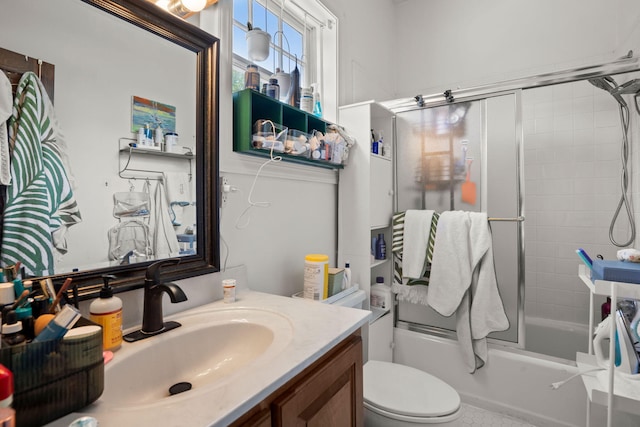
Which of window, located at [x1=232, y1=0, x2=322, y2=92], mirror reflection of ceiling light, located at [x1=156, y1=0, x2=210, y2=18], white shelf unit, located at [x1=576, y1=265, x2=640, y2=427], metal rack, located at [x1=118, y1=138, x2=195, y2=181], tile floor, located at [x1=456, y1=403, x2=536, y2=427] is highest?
window, located at [x1=232, y1=0, x2=322, y2=92]

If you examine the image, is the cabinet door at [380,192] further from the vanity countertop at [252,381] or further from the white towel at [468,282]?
the vanity countertop at [252,381]

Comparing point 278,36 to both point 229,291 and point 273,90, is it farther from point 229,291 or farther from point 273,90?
point 229,291

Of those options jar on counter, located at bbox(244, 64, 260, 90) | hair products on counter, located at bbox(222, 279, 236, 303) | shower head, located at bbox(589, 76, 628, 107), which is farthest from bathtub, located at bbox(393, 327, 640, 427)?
jar on counter, located at bbox(244, 64, 260, 90)

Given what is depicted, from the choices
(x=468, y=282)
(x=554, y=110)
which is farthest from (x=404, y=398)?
(x=554, y=110)

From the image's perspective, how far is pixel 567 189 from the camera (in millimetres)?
2381

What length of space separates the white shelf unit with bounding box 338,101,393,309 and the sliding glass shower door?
238 millimetres

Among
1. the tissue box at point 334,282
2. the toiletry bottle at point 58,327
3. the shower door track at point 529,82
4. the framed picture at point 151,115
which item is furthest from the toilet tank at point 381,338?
the toiletry bottle at point 58,327

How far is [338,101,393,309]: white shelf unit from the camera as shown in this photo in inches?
72.0

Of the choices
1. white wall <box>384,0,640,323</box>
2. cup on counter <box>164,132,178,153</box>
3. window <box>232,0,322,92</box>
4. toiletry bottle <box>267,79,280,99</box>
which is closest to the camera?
cup on counter <box>164,132,178,153</box>

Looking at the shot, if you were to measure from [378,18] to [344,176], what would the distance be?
1.47 m

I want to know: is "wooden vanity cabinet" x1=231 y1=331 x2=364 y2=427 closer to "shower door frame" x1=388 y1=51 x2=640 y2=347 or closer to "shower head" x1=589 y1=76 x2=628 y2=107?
"shower door frame" x1=388 y1=51 x2=640 y2=347

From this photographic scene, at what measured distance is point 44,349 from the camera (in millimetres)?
487

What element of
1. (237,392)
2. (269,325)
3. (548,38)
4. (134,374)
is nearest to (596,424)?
(269,325)

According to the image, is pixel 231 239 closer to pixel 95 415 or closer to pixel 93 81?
pixel 93 81
